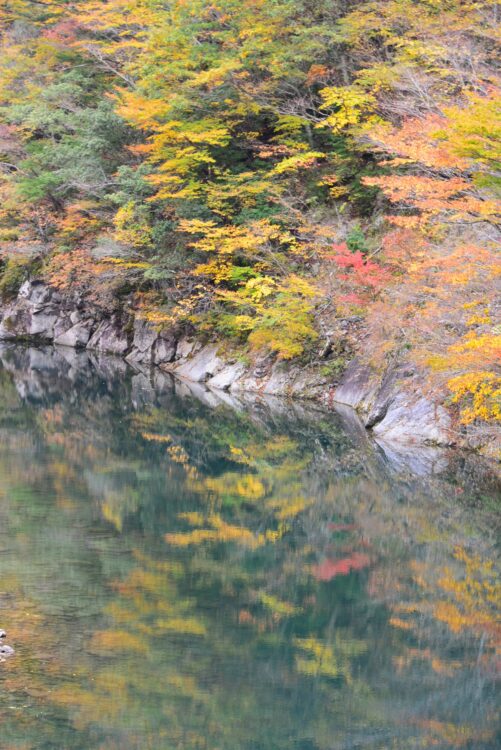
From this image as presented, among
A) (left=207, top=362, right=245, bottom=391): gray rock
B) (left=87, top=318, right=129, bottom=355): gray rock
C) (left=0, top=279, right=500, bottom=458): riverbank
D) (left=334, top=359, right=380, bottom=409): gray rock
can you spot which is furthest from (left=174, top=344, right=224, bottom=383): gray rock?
(left=334, top=359, right=380, bottom=409): gray rock

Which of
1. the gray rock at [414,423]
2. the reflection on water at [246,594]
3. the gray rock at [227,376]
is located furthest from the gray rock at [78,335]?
the gray rock at [414,423]

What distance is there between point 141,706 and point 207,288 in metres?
21.0

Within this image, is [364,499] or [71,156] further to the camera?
[71,156]

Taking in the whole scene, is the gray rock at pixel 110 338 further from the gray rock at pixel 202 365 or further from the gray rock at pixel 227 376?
the gray rock at pixel 227 376

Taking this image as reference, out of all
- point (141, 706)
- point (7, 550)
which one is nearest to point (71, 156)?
point (7, 550)

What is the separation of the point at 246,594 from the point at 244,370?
1640 centimetres

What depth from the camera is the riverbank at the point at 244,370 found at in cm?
1855

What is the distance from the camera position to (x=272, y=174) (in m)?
26.4

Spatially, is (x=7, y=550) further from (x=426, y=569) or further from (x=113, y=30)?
(x=113, y=30)

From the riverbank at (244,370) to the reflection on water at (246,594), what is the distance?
A: 77cm

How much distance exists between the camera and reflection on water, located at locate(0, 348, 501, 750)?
23.9ft

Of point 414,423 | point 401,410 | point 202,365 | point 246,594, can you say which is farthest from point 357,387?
point 246,594

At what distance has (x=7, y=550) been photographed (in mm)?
11031

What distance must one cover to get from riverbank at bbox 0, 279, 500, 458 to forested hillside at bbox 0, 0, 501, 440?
1.59ft
